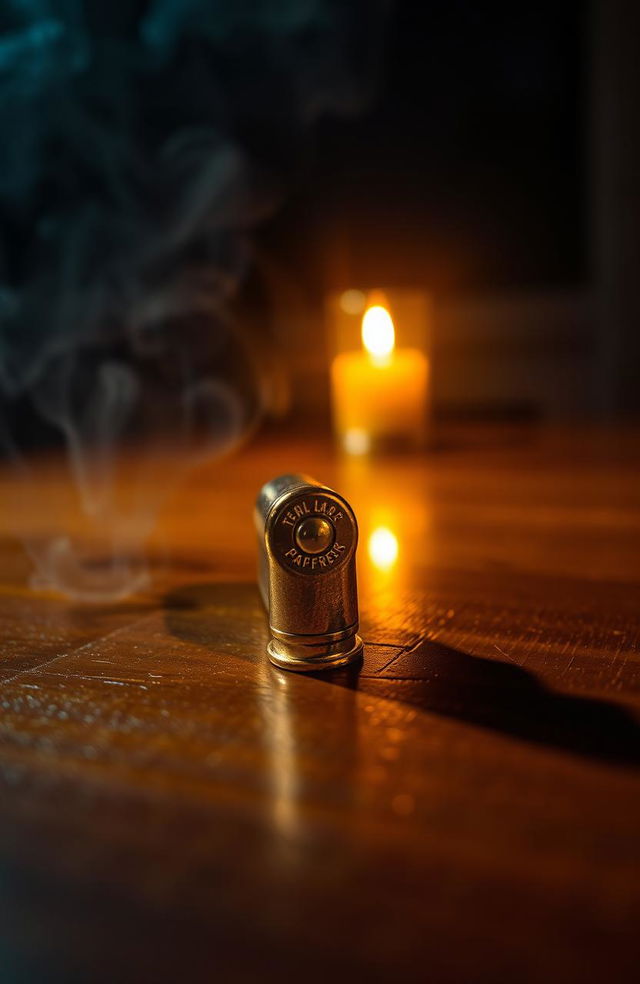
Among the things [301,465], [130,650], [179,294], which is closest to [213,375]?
[179,294]

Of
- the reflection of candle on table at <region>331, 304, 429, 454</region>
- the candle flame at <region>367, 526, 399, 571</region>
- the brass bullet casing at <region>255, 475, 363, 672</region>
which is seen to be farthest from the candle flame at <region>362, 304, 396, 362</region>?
the brass bullet casing at <region>255, 475, 363, 672</region>

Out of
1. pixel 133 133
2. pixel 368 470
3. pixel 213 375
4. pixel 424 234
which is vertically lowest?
pixel 368 470

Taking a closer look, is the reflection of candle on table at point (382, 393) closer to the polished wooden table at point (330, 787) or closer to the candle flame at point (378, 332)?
the candle flame at point (378, 332)

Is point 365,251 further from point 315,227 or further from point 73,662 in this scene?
point 73,662

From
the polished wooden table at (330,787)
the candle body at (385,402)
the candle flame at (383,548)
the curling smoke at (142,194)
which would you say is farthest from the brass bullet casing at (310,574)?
the candle body at (385,402)

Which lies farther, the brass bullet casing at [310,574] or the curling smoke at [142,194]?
the curling smoke at [142,194]

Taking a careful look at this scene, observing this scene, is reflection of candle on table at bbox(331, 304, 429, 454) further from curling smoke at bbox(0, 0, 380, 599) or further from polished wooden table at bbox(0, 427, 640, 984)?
polished wooden table at bbox(0, 427, 640, 984)

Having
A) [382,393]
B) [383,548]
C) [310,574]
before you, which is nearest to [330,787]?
[310,574]
